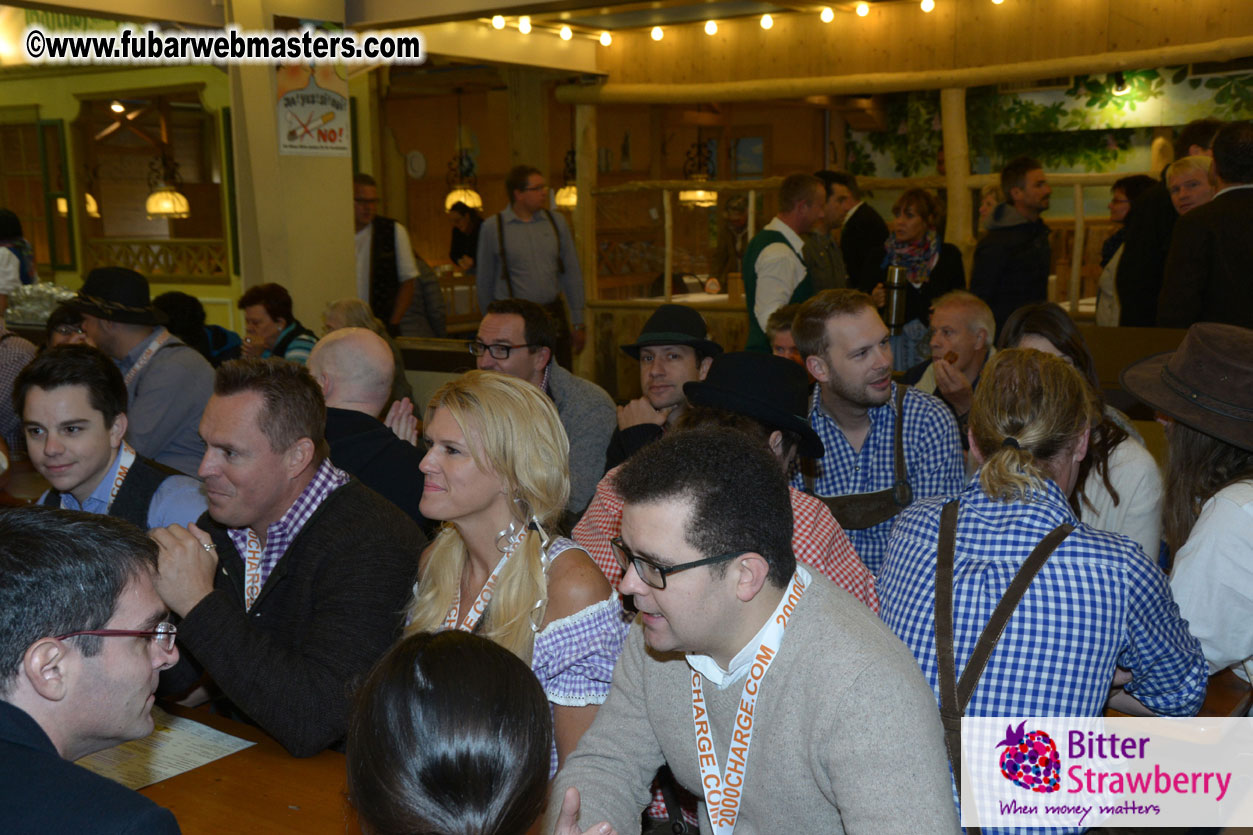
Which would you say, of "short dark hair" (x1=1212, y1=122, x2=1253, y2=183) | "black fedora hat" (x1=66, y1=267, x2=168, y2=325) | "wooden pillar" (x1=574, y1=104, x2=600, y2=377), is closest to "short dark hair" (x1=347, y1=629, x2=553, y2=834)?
"black fedora hat" (x1=66, y1=267, x2=168, y2=325)

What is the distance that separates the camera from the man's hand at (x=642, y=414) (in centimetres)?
406

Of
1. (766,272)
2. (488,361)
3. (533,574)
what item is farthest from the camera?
(766,272)

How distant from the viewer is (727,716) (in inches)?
68.9

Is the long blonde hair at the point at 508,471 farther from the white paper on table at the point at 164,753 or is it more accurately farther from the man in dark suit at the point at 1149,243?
the man in dark suit at the point at 1149,243

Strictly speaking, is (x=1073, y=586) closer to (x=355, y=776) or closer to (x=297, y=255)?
(x=355, y=776)

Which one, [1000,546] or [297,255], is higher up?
[297,255]

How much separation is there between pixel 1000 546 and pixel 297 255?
19.6ft

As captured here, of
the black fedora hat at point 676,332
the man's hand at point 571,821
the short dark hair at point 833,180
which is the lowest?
the man's hand at point 571,821

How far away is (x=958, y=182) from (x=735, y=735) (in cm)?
741

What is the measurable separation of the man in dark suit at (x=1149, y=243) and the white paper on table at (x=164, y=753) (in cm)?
512

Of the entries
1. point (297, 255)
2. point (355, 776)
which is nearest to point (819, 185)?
point (297, 255)

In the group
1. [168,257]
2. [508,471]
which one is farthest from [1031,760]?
[168,257]

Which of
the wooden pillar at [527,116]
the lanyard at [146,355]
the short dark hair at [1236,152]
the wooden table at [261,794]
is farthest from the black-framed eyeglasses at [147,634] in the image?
the wooden pillar at [527,116]

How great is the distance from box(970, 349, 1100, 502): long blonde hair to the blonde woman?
89 cm
